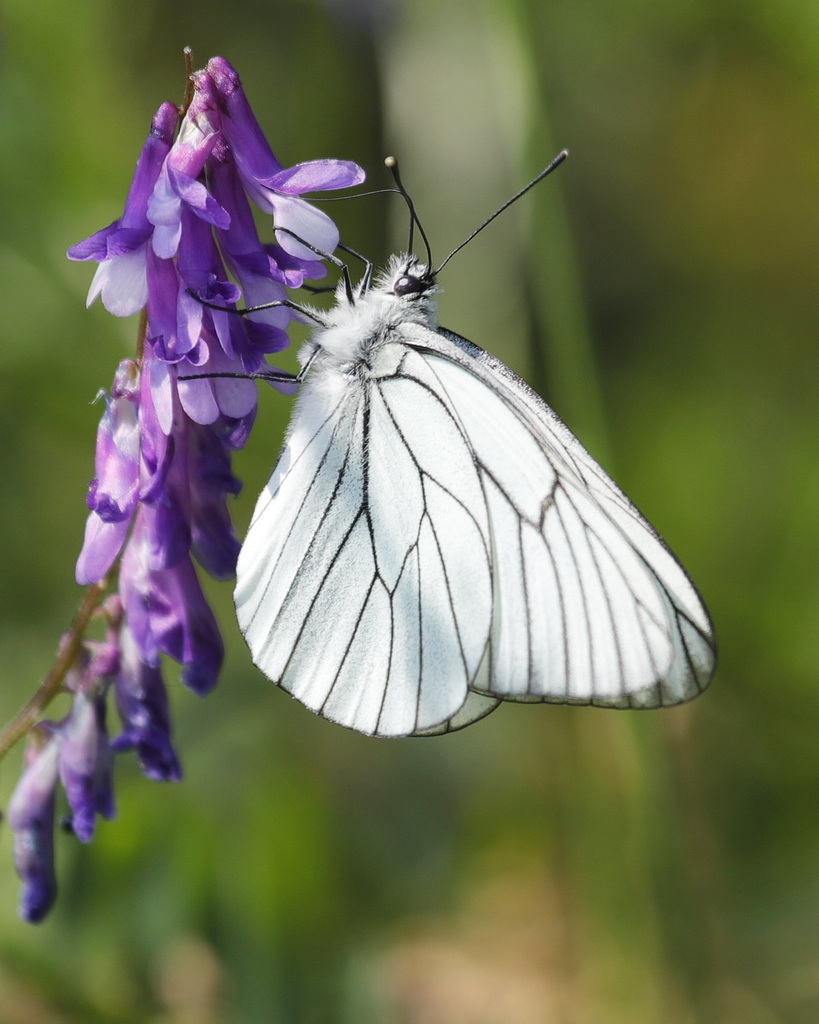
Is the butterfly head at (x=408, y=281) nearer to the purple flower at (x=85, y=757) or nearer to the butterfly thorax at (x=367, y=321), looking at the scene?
the butterfly thorax at (x=367, y=321)

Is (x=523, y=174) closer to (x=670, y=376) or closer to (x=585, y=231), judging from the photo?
(x=670, y=376)

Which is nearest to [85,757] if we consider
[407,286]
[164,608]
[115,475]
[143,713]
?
[143,713]

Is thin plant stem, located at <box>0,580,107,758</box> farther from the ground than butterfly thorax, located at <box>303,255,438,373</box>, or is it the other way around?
butterfly thorax, located at <box>303,255,438,373</box>

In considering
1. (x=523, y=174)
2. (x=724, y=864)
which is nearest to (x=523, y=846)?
(x=724, y=864)

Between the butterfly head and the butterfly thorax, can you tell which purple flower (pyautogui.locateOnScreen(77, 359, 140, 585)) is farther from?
the butterfly head

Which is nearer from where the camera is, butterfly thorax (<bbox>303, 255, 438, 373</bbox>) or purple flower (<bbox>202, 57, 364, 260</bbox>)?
purple flower (<bbox>202, 57, 364, 260</bbox>)

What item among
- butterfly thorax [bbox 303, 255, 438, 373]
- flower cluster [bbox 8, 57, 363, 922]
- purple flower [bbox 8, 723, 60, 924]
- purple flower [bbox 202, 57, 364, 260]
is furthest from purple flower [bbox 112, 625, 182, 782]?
purple flower [bbox 202, 57, 364, 260]

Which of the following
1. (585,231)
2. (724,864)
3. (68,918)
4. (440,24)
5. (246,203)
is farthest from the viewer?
(585,231)

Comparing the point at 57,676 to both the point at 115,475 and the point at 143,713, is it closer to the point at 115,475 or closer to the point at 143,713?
the point at 143,713
